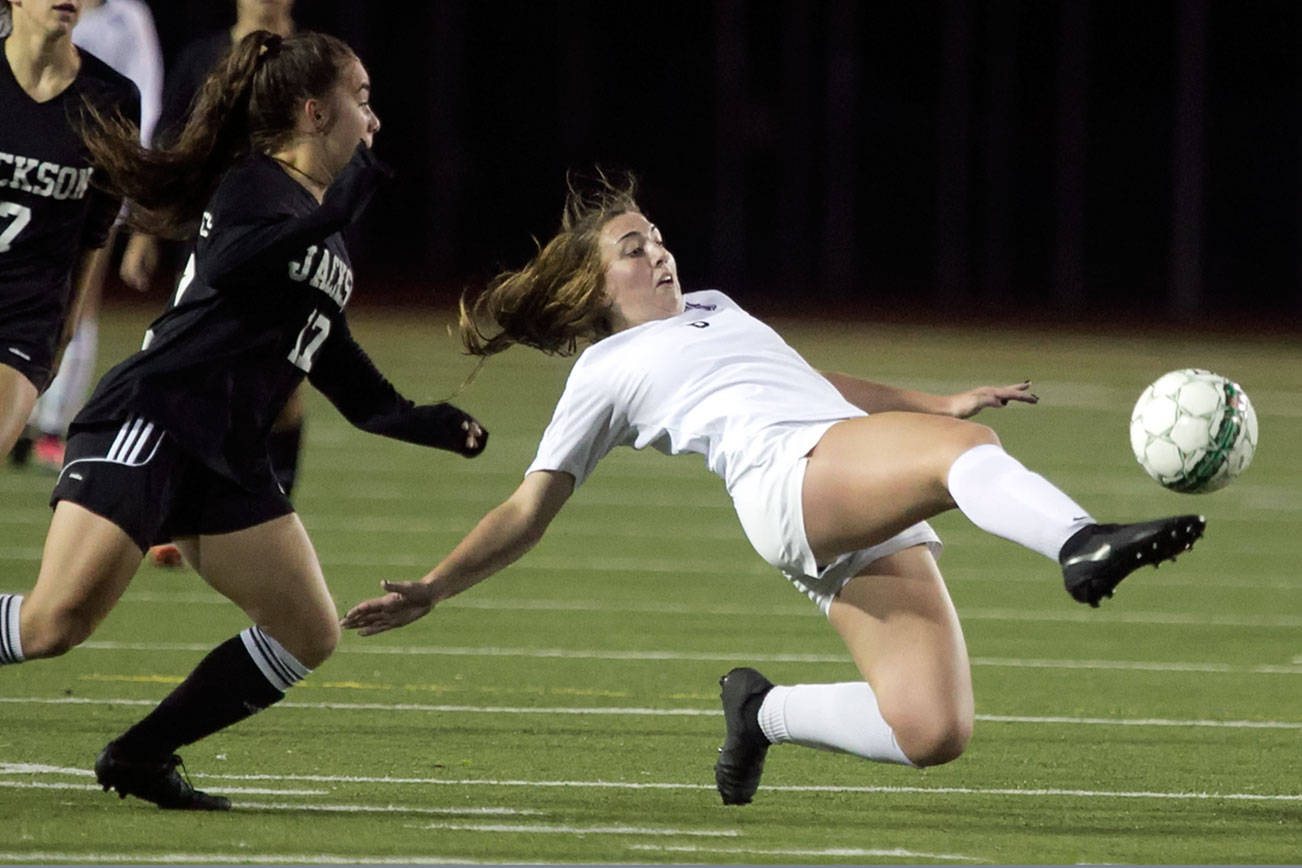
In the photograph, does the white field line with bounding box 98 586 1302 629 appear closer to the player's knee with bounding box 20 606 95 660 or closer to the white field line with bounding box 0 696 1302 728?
the white field line with bounding box 0 696 1302 728

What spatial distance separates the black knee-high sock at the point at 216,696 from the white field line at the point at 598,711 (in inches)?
56.6

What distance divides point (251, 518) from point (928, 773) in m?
1.88

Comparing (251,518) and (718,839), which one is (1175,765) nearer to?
(718,839)

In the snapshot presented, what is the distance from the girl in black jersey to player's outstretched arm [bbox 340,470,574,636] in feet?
1.00

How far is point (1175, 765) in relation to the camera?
5516 millimetres

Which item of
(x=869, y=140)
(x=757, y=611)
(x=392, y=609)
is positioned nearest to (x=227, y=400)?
(x=392, y=609)

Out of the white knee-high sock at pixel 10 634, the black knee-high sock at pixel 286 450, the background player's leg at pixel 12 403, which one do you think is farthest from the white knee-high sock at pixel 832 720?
the black knee-high sock at pixel 286 450

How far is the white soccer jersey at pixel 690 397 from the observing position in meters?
4.58

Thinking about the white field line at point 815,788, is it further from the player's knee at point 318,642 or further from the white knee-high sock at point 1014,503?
the white knee-high sock at point 1014,503

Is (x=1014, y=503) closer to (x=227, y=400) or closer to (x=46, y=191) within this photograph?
(x=227, y=400)

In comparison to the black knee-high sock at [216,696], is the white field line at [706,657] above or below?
below

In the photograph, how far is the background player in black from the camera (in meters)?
5.35

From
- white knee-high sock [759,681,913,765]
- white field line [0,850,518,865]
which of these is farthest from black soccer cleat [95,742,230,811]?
white knee-high sock [759,681,913,765]

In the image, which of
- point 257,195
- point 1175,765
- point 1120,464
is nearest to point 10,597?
point 257,195
